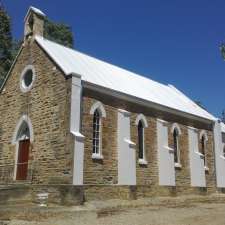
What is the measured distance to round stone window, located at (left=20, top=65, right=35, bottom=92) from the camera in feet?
69.8

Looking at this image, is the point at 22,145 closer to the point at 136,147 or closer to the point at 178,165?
the point at 136,147

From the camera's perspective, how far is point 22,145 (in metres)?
20.7

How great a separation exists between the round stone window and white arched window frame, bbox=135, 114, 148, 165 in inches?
273

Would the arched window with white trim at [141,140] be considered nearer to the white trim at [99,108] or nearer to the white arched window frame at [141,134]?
the white arched window frame at [141,134]

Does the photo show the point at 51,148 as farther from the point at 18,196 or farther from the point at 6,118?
the point at 6,118

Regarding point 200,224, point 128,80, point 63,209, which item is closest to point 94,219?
point 63,209

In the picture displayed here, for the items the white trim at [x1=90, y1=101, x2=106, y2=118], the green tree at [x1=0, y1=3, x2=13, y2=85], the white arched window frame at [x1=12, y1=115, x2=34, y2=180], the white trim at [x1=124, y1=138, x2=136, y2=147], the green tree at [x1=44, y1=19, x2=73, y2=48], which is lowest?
the white trim at [x1=124, y1=138, x2=136, y2=147]

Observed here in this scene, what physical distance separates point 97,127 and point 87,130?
105cm

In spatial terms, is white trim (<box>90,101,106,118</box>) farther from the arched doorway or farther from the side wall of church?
the arched doorway

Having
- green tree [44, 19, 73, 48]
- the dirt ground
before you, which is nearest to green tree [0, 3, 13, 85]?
green tree [44, 19, 73, 48]

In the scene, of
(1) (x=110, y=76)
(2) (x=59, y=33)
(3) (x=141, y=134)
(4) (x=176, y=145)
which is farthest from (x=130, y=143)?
(2) (x=59, y=33)

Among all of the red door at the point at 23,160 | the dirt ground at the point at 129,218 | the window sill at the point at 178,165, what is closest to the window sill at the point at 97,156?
the dirt ground at the point at 129,218

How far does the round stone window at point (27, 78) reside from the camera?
21266mm

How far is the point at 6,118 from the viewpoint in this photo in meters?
22.2
